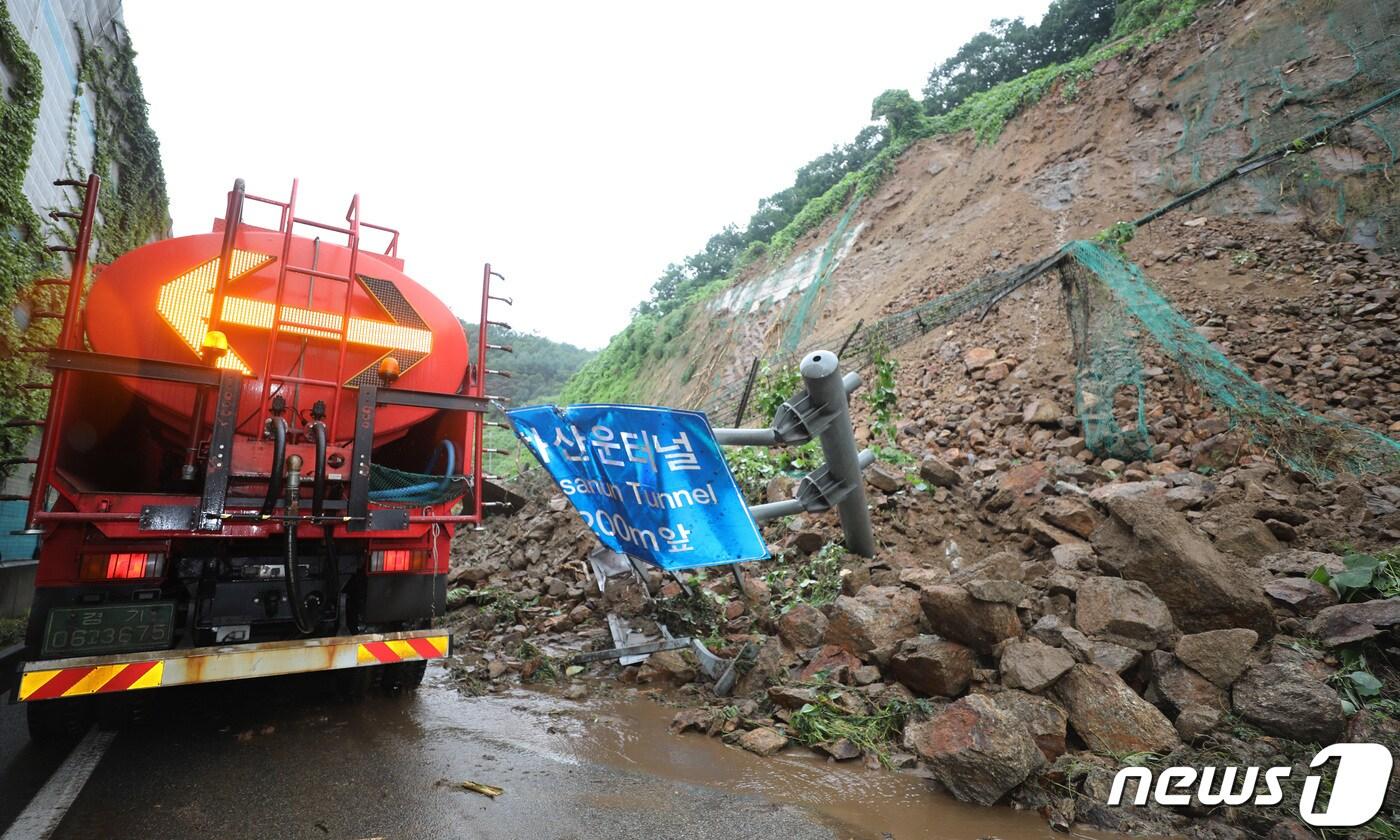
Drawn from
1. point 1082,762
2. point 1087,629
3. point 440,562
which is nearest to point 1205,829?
point 1082,762

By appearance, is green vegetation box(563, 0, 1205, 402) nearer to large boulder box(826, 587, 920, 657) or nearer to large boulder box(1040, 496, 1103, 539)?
large boulder box(1040, 496, 1103, 539)

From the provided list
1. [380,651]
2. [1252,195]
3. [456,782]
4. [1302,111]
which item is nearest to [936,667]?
[456,782]

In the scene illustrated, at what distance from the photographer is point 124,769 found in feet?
10.1

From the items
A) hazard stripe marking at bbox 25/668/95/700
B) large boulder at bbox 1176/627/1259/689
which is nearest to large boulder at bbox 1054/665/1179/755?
large boulder at bbox 1176/627/1259/689

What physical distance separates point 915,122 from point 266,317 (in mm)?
19653

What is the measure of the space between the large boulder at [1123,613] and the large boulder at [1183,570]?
5.8 inches

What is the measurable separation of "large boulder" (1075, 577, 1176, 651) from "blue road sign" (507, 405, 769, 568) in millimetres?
1791

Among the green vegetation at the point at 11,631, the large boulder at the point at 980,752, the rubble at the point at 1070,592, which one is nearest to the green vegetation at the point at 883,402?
the rubble at the point at 1070,592

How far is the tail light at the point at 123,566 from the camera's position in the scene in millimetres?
3154

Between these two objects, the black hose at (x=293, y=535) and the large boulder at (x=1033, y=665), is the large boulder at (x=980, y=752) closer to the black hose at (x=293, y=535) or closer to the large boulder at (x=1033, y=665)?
the large boulder at (x=1033, y=665)

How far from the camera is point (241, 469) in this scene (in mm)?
3443

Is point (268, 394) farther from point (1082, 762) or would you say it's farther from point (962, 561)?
point (962, 561)

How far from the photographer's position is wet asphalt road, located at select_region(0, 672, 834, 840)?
8.38 ft

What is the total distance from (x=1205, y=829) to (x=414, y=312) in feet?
15.5
